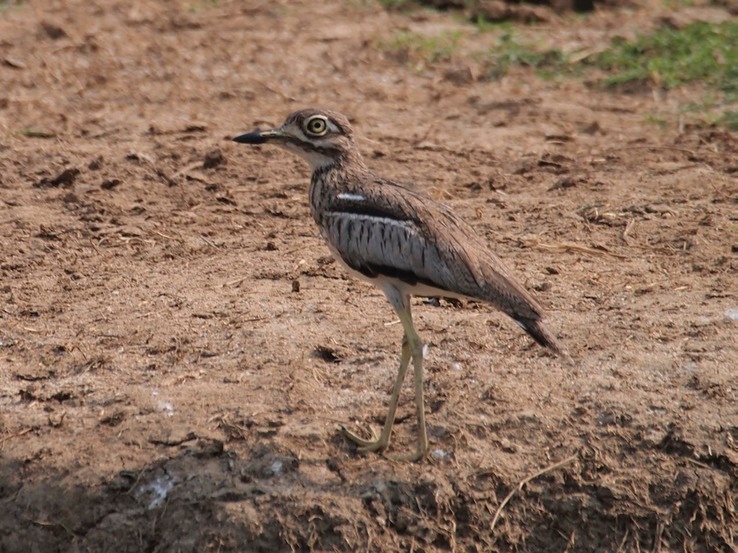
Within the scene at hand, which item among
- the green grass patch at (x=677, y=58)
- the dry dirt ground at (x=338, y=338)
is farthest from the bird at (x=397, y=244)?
the green grass patch at (x=677, y=58)

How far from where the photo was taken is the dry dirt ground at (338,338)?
4652 millimetres

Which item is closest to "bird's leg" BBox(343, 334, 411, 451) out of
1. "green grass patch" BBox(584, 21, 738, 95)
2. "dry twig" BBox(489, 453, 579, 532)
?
"dry twig" BBox(489, 453, 579, 532)

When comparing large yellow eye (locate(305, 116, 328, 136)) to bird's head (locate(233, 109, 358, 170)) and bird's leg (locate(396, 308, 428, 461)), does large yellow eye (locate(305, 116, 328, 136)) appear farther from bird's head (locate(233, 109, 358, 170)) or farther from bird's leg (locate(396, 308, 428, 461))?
bird's leg (locate(396, 308, 428, 461))

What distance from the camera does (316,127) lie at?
4961mm

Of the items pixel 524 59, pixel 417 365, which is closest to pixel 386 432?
pixel 417 365

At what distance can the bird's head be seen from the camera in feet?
16.3

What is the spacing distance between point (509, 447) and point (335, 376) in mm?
777

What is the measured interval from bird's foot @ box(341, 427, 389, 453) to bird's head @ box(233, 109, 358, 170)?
3.51 feet

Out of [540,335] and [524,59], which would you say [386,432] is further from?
[524,59]

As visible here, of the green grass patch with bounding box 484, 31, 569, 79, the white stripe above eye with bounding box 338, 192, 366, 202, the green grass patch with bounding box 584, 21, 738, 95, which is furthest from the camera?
the green grass patch with bounding box 484, 31, 569, 79

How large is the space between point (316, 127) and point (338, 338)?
3.04 feet

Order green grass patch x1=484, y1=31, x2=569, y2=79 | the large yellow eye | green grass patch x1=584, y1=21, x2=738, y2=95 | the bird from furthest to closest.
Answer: green grass patch x1=484, y1=31, x2=569, y2=79, green grass patch x1=584, y1=21, x2=738, y2=95, the large yellow eye, the bird

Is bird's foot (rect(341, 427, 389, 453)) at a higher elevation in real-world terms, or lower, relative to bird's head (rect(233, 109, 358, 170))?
lower

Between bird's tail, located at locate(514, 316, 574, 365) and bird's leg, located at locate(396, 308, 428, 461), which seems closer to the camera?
bird's tail, located at locate(514, 316, 574, 365)
